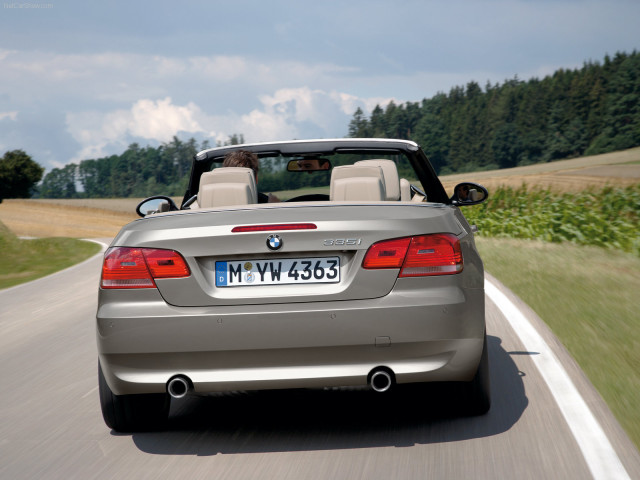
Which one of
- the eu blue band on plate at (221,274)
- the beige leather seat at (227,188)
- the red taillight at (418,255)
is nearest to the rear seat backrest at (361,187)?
the beige leather seat at (227,188)

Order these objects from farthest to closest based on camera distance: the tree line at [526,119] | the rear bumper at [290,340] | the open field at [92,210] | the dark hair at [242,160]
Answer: the tree line at [526,119] < the open field at [92,210] < the dark hair at [242,160] < the rear bumper at [290,340]

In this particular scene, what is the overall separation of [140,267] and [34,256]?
1983cm

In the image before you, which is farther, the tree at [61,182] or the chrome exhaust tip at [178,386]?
the tree at [61,182]

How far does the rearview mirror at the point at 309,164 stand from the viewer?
246 inches

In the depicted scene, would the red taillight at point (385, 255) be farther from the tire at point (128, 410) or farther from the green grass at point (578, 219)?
the green grass at point (578, 219)

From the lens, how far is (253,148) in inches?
252

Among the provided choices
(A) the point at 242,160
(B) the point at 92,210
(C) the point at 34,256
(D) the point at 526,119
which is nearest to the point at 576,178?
(C) the point at 34,256

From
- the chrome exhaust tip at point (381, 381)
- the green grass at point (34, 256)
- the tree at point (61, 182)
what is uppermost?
the chrome exhaust tip at point (381, 381)

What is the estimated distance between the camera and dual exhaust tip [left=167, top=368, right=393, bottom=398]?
417cm

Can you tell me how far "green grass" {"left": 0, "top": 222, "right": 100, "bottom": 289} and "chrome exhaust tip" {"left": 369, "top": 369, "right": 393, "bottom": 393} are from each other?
483 inches

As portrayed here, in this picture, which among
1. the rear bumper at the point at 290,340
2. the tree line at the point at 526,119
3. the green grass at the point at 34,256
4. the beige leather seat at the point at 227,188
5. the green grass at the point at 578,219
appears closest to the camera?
the rear bumper at the point at 290,340

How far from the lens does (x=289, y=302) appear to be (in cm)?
411

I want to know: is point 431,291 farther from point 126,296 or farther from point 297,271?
point 126,296

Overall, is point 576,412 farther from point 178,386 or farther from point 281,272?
point 178,386
